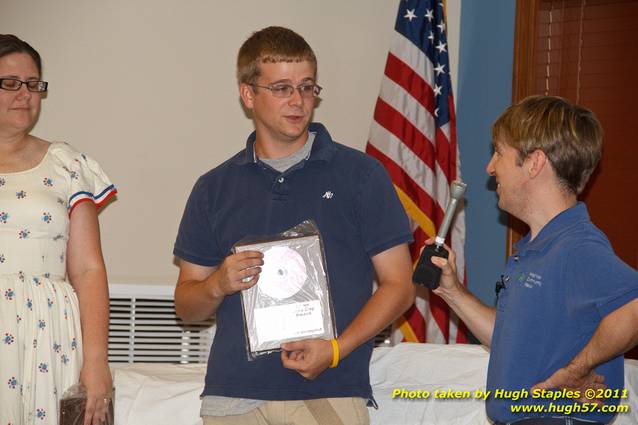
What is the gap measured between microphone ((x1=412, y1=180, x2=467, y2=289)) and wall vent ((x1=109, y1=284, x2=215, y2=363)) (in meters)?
2.17

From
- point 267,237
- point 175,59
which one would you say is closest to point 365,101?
point 175,59

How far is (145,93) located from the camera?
4.57 m

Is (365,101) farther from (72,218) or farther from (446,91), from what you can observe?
(72,218)

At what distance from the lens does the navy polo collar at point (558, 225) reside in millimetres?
2057

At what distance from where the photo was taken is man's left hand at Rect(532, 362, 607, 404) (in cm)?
189

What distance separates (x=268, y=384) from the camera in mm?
2293

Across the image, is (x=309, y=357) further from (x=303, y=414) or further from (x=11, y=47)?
(x=11, y=47)

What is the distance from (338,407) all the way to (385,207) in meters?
0.61

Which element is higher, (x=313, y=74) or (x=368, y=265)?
(x=313, y=74)

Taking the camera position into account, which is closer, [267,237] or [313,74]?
[267,237]

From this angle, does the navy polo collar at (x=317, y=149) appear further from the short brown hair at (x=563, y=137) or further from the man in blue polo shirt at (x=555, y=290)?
the short brown hair at (x=563, y=137)

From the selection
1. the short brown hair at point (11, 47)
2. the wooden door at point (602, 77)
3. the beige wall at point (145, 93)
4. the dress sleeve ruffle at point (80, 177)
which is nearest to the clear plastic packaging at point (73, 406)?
the dress sleeve ruffle at point (80, 177)

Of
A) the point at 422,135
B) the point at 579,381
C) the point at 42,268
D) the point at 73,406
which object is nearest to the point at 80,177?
the point at 42,268

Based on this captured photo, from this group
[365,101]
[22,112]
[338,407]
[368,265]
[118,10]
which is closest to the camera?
[338,407]
